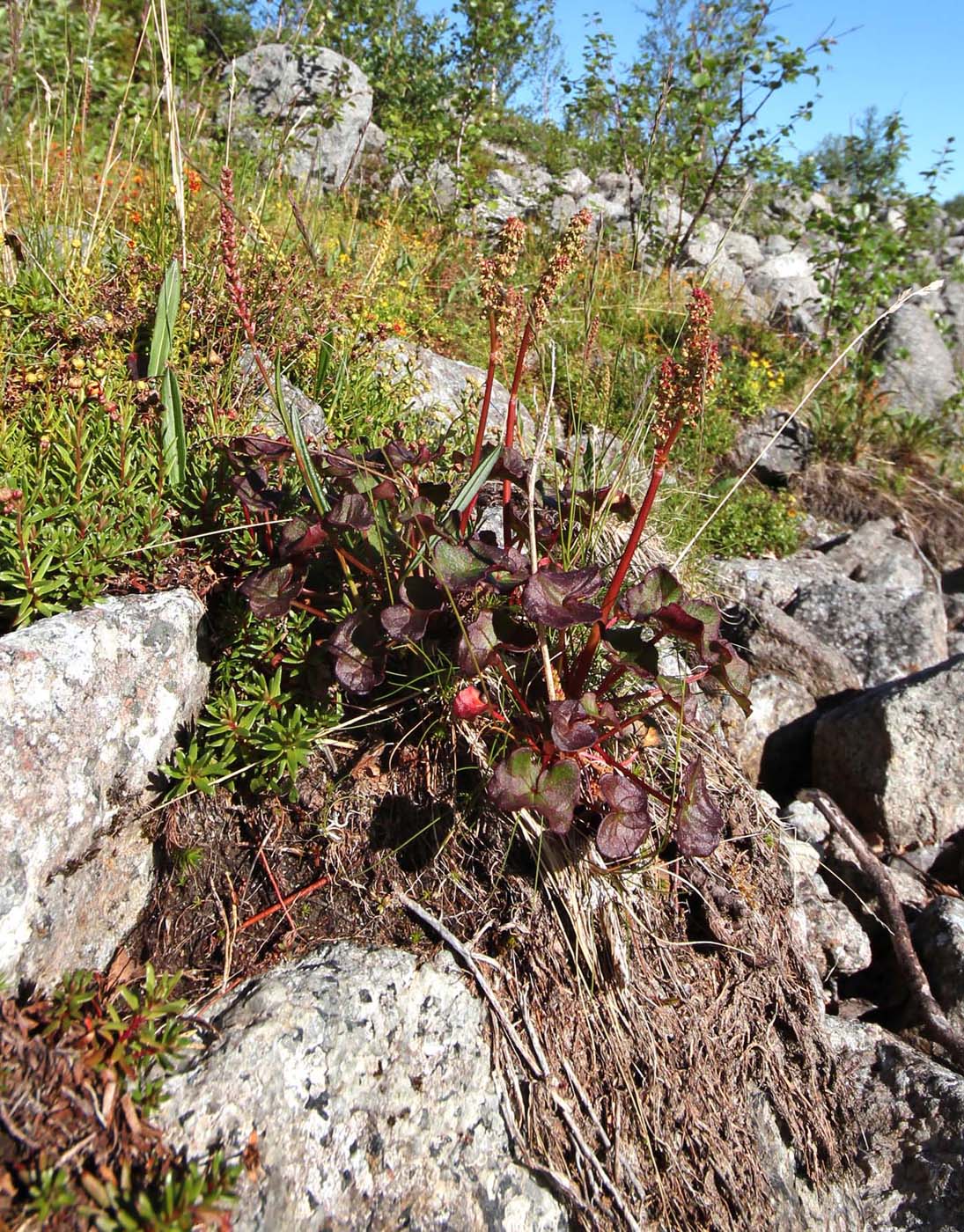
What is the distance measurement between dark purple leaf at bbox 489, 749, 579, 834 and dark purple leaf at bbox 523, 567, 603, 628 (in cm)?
30

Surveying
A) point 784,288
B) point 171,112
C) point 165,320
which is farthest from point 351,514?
point 784,288

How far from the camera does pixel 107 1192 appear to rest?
144 cm

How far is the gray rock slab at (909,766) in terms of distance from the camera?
3395 millimetres

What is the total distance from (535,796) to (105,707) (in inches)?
40.0

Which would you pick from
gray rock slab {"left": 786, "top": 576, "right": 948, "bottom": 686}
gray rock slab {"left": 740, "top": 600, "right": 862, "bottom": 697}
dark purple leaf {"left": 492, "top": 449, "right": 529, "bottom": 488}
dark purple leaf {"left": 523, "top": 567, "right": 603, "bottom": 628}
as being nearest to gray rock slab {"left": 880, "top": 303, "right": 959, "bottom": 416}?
gray rock slab {"left": 786, "top": 576, "right": 948, "bottom": 686}

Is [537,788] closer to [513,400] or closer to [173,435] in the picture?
[513,400]

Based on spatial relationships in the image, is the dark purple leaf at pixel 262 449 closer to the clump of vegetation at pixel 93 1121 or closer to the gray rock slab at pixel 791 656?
the clump of vegetation at pixel 93 1121

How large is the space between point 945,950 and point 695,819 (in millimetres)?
1512

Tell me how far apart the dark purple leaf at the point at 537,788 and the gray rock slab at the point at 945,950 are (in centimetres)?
177

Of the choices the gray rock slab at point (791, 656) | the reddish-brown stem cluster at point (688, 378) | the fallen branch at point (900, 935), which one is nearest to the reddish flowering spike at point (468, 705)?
the reddish-brown stem cluster at point (688, 378)

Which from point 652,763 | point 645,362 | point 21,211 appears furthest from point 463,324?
point 652,763

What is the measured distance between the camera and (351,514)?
209cm

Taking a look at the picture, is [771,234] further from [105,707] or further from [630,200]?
[105,707]

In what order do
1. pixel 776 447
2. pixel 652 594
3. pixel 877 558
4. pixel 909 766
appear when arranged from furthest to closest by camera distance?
pixel 776 447 < pixel 877 558 < pixel 909 766 < pixel 652 594
